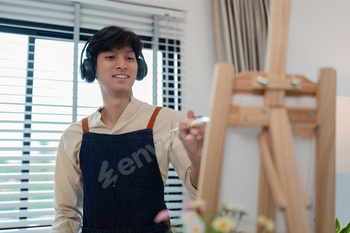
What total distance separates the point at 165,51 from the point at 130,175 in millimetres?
1028

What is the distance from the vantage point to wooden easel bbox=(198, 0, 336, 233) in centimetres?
73

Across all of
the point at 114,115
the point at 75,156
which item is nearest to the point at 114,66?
the point at 114,115

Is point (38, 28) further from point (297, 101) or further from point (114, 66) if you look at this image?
point (297, 101)

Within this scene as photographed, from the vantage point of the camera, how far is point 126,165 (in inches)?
56.1

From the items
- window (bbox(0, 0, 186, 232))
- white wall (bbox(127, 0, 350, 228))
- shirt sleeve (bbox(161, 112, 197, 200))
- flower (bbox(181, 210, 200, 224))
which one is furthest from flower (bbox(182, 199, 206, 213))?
white wall (bbox(127, 0, 350, 228))

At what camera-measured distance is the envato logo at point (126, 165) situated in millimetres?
1409

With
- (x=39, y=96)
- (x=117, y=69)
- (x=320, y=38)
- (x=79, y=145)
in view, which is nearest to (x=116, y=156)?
(x=79, y=145)

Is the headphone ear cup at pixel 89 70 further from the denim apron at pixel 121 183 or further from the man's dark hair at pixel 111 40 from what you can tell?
the denim apron at pixel 121 183

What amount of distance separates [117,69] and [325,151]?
35.3 inches

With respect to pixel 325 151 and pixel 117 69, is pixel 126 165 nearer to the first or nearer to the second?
pixel 117 69

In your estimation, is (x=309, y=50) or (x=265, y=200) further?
(x=309, y=50)

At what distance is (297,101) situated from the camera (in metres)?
0.81

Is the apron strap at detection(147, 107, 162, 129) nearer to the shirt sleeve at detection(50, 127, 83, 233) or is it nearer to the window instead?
the shirt sleeve at detection(50, 127, 83, 233)

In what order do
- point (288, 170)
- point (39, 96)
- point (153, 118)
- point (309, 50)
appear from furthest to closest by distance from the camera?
point (309, 50) < point (39, 96) < point (153, 118) < point (288, 170)
